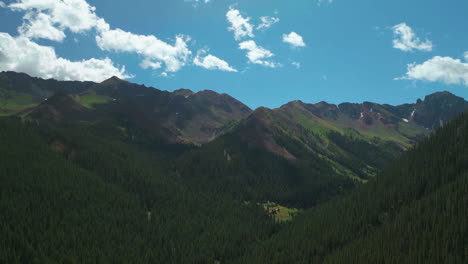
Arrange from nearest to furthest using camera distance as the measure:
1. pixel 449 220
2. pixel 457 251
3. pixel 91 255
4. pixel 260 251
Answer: pixel 457 251, pixel 449 220, pixel 91 255, pixel 260 251

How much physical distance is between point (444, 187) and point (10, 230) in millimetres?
278897

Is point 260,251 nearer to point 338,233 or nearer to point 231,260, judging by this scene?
point 231,260

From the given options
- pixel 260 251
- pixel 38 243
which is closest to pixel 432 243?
pixel 260 251

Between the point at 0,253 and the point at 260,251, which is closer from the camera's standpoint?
the point at 0,253

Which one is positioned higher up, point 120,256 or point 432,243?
point 432,243

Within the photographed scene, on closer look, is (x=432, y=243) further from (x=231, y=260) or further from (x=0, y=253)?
(x=0, y=253)

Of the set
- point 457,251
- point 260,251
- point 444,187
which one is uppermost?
point 444,187

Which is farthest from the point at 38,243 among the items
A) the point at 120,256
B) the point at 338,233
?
the point at 338,233

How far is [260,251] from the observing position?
19300 cm

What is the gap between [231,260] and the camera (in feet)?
642

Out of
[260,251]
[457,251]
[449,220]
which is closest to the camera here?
[457,251]

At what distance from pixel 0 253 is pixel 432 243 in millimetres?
223835

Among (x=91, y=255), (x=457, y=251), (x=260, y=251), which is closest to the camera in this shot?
(x=457, y=251)

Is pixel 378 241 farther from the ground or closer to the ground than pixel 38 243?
farther from the ground
